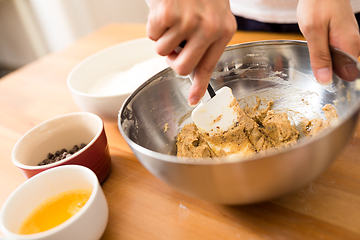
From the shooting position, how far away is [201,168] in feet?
1.60

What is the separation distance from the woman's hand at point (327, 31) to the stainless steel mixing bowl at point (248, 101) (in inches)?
1.0

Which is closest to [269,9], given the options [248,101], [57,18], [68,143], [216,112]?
[248,101]

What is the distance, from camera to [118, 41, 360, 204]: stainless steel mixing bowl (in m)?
0.48

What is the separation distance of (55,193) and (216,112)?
458 mm

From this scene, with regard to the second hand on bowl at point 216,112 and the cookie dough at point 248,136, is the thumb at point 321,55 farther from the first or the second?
the second hand on bowl at point 216,112

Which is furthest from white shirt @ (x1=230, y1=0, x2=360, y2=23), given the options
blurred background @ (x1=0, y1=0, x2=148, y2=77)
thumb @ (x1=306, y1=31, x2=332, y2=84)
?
blurred background @ (x1=0, y1=0, x2=148, y2=77)

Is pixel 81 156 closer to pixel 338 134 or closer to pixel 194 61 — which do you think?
pixel 194 61

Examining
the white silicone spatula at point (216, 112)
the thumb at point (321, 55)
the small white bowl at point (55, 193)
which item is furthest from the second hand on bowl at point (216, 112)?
the small white bowl at point (55, 193)

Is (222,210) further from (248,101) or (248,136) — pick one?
(248,101)

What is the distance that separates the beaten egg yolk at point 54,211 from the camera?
2.03 ft

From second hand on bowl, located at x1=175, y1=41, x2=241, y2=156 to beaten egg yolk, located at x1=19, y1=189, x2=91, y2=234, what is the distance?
1.15ft

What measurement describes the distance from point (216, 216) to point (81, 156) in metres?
0.37

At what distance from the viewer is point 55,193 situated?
2.26ft

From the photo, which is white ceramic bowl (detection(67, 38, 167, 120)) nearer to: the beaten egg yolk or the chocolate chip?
the chocolate chip
